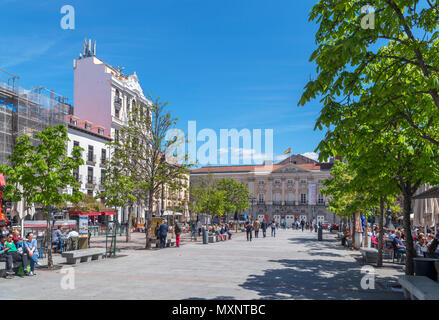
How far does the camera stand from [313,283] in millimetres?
11516

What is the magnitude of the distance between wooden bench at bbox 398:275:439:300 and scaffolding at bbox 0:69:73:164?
2909 cm

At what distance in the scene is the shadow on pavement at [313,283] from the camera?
32.1 ft

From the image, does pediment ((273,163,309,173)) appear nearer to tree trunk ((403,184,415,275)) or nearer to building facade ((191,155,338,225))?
building facade ((191,155,338,225))

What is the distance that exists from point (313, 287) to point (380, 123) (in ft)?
16.1

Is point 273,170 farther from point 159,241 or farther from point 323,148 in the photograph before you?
point 323,148

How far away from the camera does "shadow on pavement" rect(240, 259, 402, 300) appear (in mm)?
9773

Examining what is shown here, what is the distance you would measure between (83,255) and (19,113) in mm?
21163

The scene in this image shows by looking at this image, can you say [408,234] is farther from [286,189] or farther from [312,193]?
[286,189]

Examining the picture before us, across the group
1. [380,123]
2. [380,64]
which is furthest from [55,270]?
[380,64]

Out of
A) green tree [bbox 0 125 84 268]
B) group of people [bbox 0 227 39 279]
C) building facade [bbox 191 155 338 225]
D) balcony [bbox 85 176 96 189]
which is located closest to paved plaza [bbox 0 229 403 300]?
group of people [bbox 0 227 39 279]

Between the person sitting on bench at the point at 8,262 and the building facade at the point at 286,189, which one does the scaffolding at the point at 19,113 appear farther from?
the building facade at the point at 286,189

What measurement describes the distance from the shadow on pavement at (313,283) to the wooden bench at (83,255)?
686 centimetres

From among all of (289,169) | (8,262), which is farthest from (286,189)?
(8,262)

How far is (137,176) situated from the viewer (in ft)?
80.8
